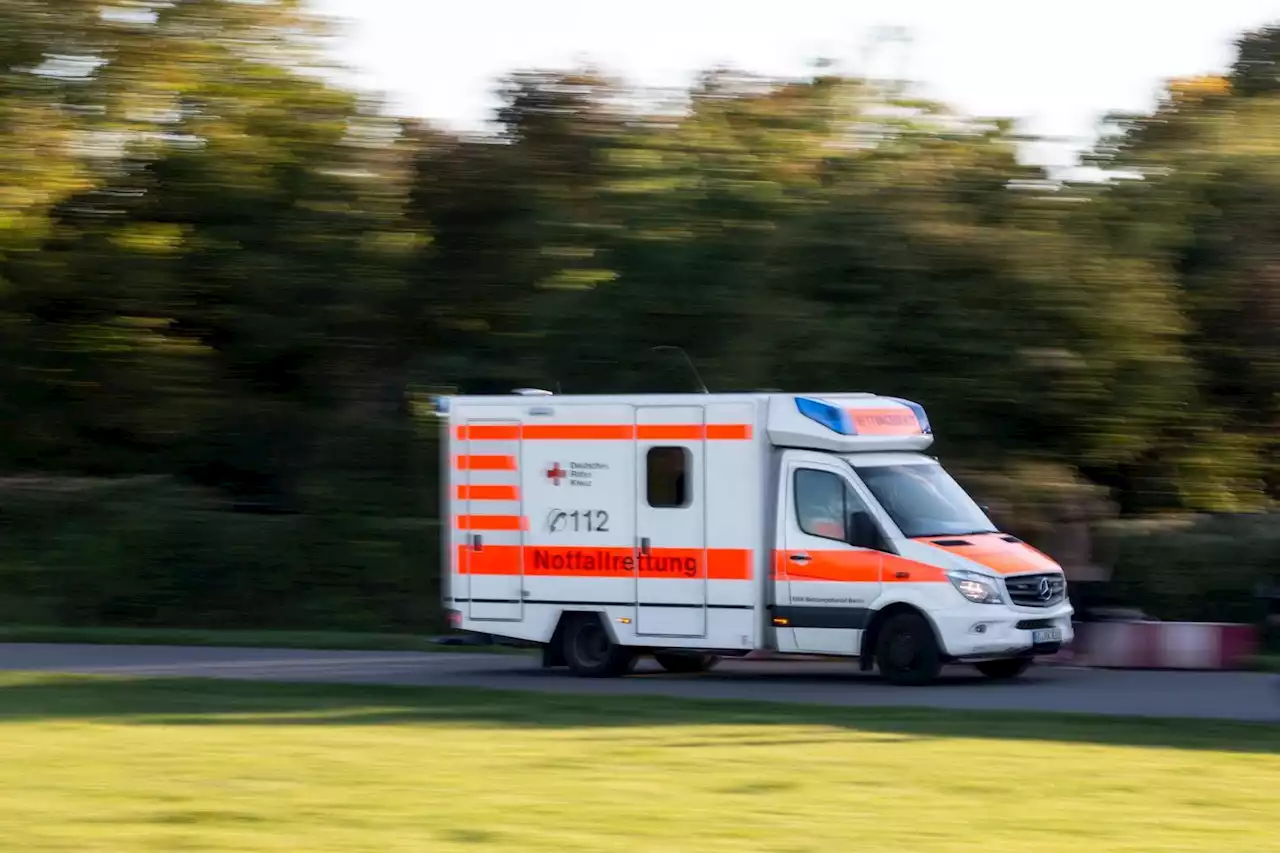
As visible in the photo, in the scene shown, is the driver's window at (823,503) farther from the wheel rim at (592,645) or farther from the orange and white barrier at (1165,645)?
the orange and white barrier at (1165,645)

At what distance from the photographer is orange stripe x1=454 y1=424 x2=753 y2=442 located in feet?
59.0

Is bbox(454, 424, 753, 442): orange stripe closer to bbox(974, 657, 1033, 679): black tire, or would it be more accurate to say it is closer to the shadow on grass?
the shadow on grass

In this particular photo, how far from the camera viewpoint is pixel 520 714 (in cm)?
1527

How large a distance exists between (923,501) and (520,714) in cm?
476

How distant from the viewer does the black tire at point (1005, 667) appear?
1816cm

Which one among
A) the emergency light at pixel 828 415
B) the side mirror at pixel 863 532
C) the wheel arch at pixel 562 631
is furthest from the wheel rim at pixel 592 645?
the emergency light at pixel 828 415

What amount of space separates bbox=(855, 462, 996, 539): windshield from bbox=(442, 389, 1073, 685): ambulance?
21mm

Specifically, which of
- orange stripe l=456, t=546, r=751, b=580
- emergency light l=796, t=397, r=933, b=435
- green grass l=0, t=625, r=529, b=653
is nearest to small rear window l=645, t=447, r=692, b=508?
orange stripe l=456, t=546, r=751, b=580

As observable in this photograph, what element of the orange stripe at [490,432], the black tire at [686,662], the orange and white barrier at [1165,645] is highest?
the orange stripe at [490,432]

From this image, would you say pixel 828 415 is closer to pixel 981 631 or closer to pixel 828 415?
pixel 828 415

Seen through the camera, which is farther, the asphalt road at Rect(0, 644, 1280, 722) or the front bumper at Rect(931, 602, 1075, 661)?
the front bumper at Rect(931, 602, 1075, 661)

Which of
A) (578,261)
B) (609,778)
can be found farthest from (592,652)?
(578,261)

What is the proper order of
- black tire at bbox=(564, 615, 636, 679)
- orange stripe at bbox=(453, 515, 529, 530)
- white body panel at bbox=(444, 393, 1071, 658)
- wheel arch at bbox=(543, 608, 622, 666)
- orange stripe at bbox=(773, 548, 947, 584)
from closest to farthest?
orange stripe at bbox=(773, 548, 947, 584) < white body panel at bbox=(444, 393, 1071, 658) < wheel arch at bbox=(543, 608, 622, 666) < black tire at bbox=(564, 615, 636, 679) < orange stripe at bbox=(453, 515, 529, 530)

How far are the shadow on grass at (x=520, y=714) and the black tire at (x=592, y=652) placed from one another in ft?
5.97
